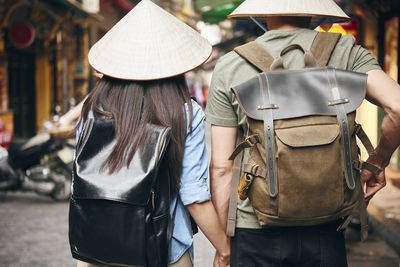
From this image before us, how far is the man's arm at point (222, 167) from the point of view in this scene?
7.43 feet

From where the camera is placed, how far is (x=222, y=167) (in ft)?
7.50

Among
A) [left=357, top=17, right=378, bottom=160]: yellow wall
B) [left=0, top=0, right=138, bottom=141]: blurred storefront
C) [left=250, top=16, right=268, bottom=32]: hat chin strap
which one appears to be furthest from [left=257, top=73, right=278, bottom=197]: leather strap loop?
[left=0, top=0, right=138, bottom=141]: blurred storefront

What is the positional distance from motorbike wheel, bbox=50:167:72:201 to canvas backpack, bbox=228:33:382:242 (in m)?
6.08

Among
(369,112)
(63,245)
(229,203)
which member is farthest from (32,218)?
(369,112)

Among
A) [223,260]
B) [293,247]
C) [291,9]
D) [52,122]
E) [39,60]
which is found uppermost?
[291,9]

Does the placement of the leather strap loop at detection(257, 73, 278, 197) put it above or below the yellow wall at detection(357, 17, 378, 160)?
above

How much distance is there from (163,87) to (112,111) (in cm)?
22

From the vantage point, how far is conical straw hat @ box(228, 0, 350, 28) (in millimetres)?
2244

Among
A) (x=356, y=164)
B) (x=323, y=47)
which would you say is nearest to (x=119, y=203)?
(x=356, y=164)

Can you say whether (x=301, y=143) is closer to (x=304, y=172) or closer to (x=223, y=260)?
(x=304, y=172)

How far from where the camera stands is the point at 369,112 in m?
11.0

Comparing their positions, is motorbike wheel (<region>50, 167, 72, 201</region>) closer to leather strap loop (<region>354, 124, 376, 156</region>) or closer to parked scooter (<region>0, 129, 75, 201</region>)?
parked scooter (<region>0, 129, 75, 201</region>)

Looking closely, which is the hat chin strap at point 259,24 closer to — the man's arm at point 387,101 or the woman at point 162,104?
the woman at point 162,104

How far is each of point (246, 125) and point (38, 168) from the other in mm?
6103
